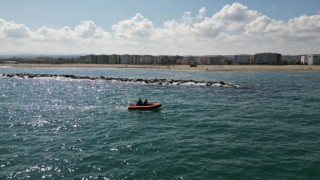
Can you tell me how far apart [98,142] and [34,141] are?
494cm

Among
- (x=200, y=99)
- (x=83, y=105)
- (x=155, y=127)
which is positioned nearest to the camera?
(x=155, y=127)

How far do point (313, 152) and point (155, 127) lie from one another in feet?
44.6

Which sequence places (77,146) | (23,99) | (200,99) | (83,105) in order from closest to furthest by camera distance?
1. (77,146)
2. (83,105)
3. (200,99)
4. (23,99)

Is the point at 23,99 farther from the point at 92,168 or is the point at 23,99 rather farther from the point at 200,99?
the point at 92,168

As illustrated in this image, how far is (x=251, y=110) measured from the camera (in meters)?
39.2

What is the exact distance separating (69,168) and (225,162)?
9.37m

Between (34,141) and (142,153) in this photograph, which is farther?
(34,141)

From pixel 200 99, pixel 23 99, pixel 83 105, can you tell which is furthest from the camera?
pixel 23 99

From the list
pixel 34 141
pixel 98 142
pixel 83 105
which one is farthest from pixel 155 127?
pixel 83 105

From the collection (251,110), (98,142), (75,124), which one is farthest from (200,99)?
(98,142)

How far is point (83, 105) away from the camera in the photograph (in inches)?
1797

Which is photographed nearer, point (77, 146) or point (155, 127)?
point (77, 146)

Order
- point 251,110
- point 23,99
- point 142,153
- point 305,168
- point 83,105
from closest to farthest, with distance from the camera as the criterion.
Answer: point 305,168
point 142,153
point 251,110
point 83,105
point 23,99

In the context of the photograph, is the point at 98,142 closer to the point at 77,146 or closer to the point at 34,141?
the point at 77,146
